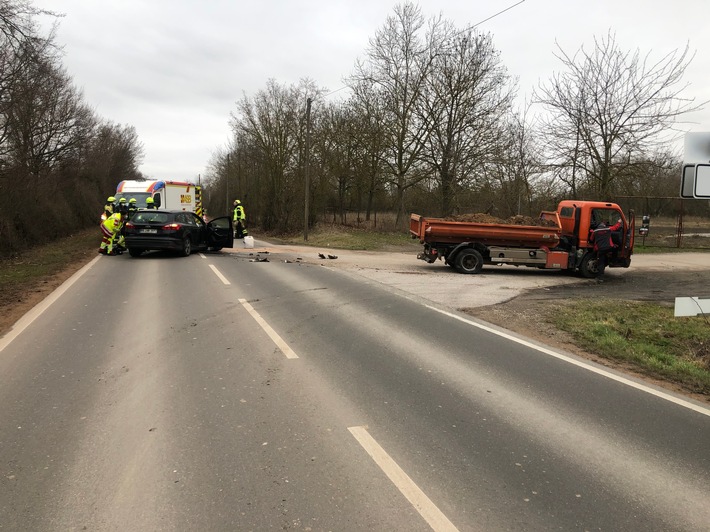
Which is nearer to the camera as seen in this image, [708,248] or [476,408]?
[476,408]

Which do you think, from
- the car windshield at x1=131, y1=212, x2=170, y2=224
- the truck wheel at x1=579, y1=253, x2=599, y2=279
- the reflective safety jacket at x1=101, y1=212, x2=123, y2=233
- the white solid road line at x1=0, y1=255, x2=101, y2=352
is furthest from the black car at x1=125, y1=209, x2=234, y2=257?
the truck wheel at x1=579, y1=253, x2=599, y2=279

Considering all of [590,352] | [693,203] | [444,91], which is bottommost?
[590,352]

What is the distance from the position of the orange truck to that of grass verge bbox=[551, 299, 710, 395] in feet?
14.2

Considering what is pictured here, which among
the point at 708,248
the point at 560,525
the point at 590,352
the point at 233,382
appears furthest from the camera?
the point at 708,248

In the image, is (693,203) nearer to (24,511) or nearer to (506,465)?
(506,465)

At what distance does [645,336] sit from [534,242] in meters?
7.29

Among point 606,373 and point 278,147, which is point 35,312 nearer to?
point 606,373

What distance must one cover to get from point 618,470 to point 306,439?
7.47 ft

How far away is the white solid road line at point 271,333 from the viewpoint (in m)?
6.42

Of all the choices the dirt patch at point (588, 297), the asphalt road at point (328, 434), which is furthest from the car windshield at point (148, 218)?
the dirt patch at point (588, 297)

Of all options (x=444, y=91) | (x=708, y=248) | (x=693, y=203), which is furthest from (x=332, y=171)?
(x=693, y=203)

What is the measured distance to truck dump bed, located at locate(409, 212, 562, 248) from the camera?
15039 millimetres

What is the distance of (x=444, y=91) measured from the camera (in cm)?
3089

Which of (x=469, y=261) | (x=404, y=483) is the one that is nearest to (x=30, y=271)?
(x=469, y=261)
